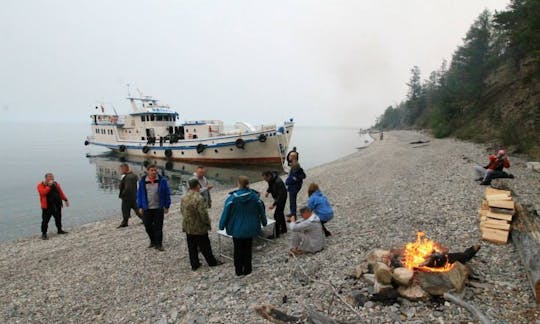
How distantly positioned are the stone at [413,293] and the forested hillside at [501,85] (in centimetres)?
1609

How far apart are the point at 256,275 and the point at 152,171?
3450 millimetres

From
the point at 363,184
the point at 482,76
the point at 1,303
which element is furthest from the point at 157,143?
the point at 482,76

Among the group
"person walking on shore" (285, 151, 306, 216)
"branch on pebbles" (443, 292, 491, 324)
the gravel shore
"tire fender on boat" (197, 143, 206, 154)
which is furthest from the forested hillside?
"tire fender on boat" (197, 143, 206, 154)

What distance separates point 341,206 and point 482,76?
1547 inches

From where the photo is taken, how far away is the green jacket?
18.6 ft

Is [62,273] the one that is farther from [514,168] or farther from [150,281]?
[514,168]

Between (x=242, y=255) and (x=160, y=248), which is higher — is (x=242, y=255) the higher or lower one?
the higher one

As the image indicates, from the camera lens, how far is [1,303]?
19.4 feet

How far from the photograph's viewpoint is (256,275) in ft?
18.0

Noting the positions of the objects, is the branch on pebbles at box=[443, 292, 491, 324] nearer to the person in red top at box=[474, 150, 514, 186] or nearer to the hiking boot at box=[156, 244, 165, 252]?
the hiking boot at box=[156, 244, 165, 252]

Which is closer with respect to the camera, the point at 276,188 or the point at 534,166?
the point at 276,188

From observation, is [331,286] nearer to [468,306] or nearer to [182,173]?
[468,306]

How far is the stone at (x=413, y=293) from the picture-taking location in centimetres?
384

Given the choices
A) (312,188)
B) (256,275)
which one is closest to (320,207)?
(312,188)
